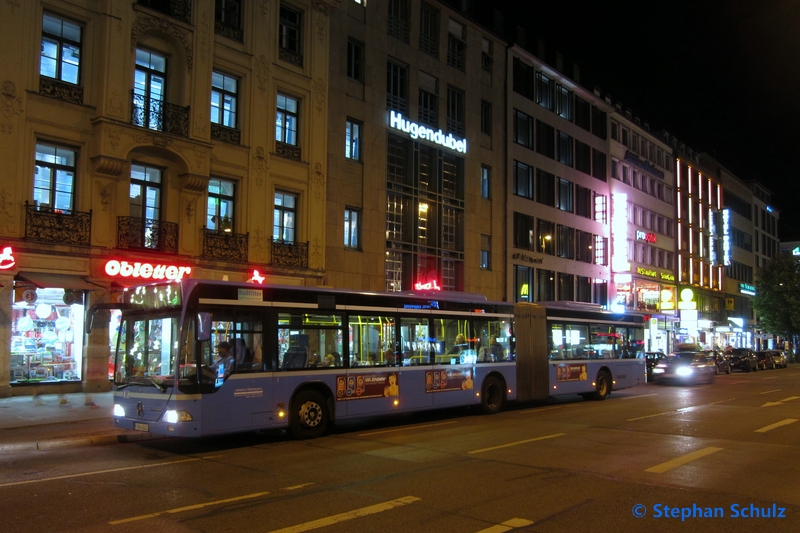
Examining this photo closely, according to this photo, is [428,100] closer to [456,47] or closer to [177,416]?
[456,47]

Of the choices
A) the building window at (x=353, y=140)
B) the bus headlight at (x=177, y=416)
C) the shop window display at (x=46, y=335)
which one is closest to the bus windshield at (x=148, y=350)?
the bus headlight at (x=177, y=416)

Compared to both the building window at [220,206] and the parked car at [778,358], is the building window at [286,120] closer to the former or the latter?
the building window at [220,206]

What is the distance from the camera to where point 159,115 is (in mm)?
21672

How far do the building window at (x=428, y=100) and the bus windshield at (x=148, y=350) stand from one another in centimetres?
2211

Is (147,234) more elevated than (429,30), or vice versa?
(429,30)

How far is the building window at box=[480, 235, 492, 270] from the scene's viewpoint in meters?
37.1

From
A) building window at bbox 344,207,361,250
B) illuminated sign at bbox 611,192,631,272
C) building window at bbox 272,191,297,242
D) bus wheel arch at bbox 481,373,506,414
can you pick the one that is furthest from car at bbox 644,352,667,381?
building window at bbox 272,191,297,242

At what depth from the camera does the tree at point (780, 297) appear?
227 feet

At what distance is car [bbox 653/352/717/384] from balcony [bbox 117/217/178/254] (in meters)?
22.5

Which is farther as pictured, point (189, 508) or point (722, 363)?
point (722, 363)

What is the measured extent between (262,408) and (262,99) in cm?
1507

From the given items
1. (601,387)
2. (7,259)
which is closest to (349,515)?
(7,259)

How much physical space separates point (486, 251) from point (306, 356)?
24.3m

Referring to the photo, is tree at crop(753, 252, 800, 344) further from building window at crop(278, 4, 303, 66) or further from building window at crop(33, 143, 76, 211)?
building window at crop(33, 143, 76, 211)
